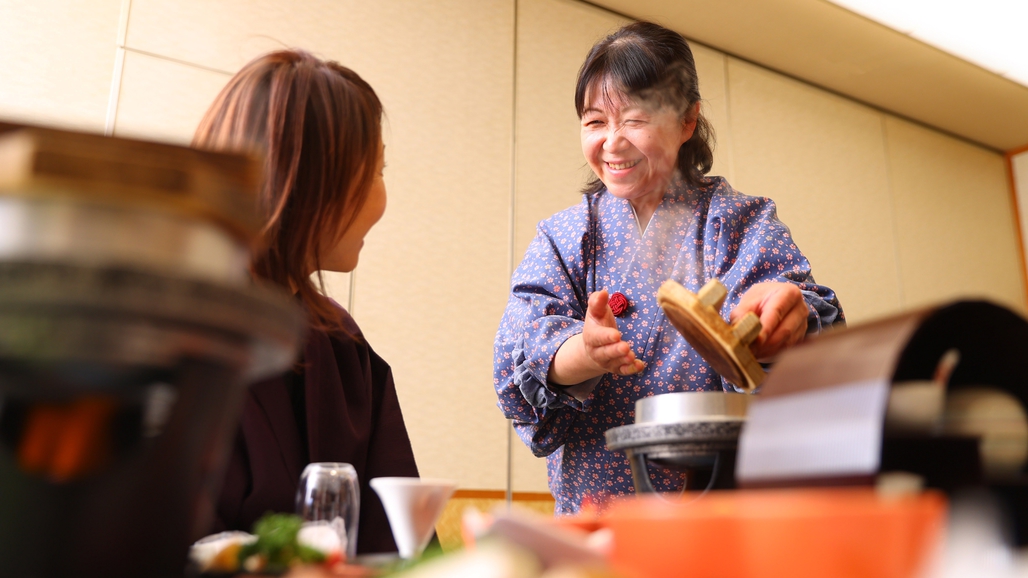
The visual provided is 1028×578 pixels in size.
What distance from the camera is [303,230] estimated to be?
42.9 inches

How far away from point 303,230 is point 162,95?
1657 mm

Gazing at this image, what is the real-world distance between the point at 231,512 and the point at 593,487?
677 mm

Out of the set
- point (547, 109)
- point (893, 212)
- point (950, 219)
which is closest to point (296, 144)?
point (547, 109)

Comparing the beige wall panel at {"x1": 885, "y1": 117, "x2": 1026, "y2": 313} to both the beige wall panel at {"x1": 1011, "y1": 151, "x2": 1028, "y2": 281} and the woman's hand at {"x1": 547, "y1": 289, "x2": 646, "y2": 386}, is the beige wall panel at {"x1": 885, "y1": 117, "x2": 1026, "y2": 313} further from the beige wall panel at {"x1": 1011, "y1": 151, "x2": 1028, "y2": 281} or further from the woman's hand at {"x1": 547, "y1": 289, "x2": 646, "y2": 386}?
the woman's hand at {"x1": 547, "y1": 289, "x2": 646, "y2": 386}

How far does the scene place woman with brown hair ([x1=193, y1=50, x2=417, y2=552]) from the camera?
1.03 meters

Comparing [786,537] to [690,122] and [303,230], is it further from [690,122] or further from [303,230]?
[690,122]

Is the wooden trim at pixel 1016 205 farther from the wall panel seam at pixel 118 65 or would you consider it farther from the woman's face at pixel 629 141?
the wall panel seam at pixel 118 65

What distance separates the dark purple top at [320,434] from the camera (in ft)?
3.28

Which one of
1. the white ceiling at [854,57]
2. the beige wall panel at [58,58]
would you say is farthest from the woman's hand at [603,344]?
the white ceiling at [854,57]

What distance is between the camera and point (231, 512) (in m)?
0.97

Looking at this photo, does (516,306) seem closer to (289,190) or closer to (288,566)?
(289,190)

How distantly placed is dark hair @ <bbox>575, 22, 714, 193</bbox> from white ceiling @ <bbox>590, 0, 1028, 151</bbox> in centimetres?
201

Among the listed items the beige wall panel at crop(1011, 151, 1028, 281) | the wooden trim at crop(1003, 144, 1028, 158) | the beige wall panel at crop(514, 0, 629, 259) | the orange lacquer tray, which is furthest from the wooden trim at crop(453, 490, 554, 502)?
the wooden trim at crop(1003, 144, 1028, 158)

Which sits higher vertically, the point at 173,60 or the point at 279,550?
the point at 173,60
